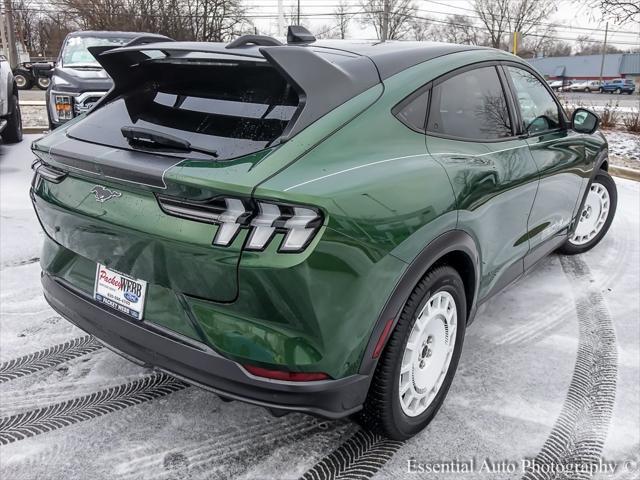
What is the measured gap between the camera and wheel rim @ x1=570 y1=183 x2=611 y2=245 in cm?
467

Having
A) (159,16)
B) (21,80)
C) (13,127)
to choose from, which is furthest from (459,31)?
(13,127)

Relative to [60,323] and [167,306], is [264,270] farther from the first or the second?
[60,323]

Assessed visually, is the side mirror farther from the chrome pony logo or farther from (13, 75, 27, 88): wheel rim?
(13, 75, 27, 88): wheel rim

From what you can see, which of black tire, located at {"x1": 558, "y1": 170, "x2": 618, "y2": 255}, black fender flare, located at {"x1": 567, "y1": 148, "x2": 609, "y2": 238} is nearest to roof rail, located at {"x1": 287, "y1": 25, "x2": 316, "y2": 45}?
black fender flare, located at {"x1": 567, "y1": 148, "x2": 609, "y2": 238}

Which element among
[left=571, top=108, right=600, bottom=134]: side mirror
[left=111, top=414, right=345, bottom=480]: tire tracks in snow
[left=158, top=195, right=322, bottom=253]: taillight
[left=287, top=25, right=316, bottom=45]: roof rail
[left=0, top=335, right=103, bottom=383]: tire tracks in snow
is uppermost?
[left=287, top=25, right=316, bottom=45]: roof rail

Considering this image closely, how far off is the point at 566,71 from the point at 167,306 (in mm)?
83790

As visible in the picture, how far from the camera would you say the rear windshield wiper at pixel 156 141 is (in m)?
1.93

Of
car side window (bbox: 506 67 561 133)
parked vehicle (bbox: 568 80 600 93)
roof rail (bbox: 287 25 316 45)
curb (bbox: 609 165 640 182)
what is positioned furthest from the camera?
parked vehicle (bbox: 568 80 600 93)

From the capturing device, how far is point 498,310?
3688 millimetres

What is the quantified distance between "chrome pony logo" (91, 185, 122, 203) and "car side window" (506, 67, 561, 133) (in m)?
2.25

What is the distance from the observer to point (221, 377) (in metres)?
1.85

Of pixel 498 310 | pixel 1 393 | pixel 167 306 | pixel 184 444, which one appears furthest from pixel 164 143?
pixel 498 310

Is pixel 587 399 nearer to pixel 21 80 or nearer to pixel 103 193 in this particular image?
pixel 103 193

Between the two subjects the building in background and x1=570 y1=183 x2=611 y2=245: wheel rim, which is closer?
x1=570 y1=183 x2=611 y2=245: wheel rim
